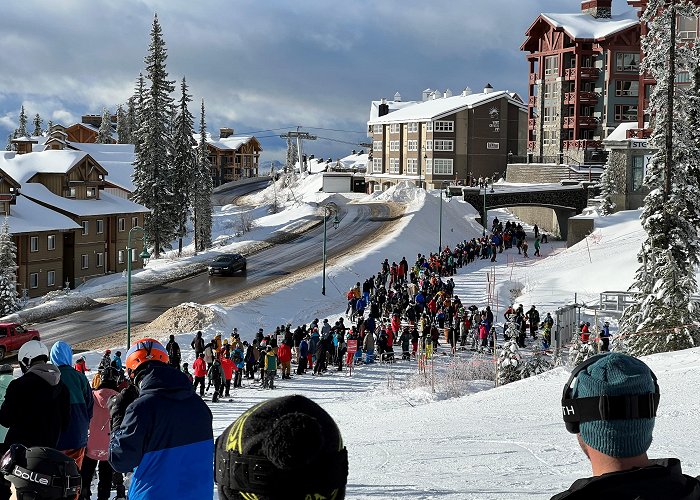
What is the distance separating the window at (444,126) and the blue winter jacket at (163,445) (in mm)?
82312

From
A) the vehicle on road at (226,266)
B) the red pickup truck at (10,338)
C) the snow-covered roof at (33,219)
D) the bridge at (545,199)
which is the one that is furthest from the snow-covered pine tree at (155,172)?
the red pickup truck at (10,338)

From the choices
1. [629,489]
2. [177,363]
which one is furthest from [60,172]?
[629,489]

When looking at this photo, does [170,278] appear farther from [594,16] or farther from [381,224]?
[594,16]

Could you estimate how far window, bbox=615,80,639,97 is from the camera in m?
79.1

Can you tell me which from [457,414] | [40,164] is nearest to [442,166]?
[40,164]

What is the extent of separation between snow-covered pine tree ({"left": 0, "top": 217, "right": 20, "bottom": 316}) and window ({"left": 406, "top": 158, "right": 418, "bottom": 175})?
48.8m

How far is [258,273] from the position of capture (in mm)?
50625

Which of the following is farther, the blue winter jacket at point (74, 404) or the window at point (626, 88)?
the window at point (626, 88)

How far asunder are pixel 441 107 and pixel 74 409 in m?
84.3

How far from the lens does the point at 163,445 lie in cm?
540

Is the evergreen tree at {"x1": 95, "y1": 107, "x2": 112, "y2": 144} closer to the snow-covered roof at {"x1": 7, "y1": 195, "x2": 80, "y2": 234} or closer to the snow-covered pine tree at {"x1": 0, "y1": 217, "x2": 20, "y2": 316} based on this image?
the snow-covered roof at {"x1": 7, "y1": 195, "x2": 80, "y2": 234}

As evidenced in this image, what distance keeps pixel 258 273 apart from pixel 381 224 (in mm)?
16973

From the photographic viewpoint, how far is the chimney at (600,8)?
281 ft

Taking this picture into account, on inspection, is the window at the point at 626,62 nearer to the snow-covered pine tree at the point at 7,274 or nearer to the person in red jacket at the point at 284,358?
the snow-covered pine tree at the point at 7,274
